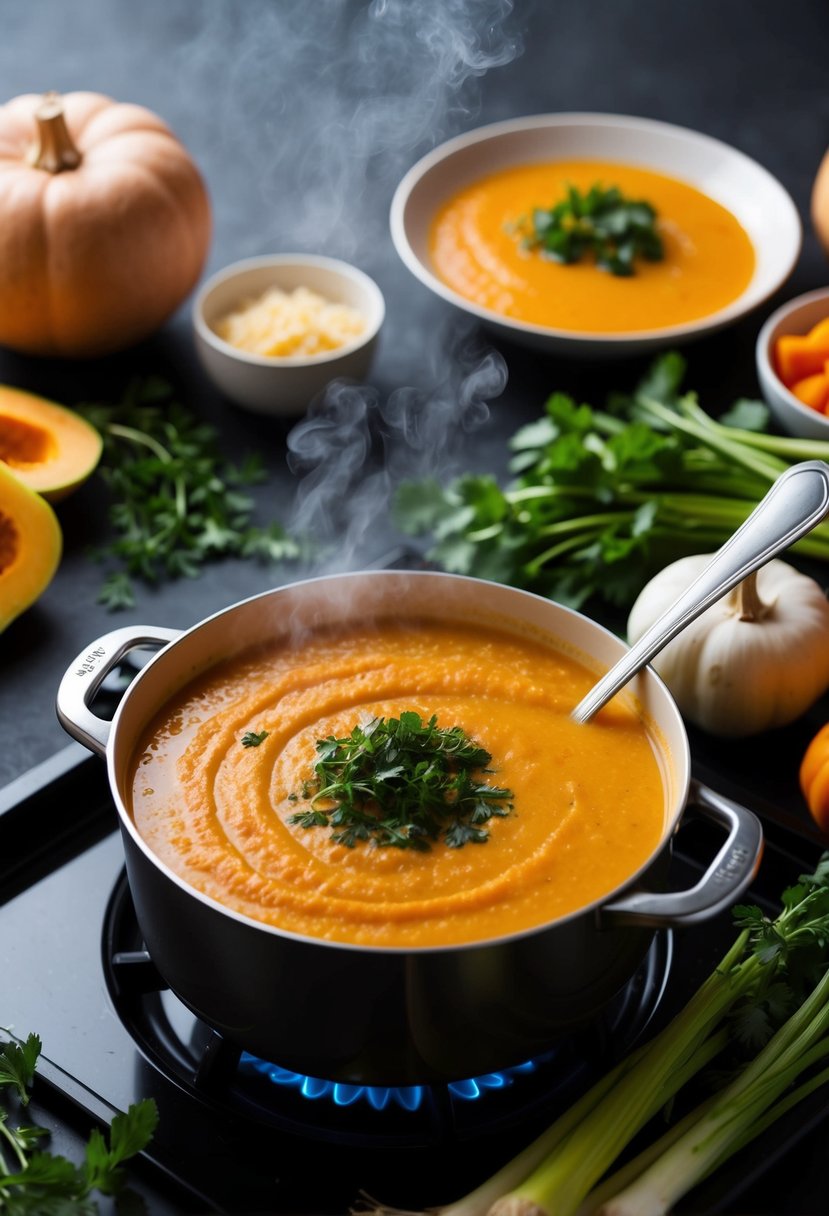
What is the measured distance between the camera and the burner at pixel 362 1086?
136 cm

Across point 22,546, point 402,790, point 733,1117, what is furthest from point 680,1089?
point 22,546

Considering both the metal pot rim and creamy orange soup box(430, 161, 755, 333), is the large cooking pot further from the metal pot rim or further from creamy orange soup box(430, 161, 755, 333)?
creamy orange soup box(430, 161, 755, 333)

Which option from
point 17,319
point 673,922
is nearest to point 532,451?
point 17,319

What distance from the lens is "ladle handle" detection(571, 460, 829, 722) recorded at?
5.06ft

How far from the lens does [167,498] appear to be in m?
2.35

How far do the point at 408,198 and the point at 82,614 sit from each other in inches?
49.1

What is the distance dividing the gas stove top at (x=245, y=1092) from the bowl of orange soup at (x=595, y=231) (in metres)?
1.38

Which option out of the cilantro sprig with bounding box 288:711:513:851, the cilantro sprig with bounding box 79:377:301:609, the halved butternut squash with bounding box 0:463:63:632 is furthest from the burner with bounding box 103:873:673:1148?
the cilantro sprig with bounding box 79:377:301:609

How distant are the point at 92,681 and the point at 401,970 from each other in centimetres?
53

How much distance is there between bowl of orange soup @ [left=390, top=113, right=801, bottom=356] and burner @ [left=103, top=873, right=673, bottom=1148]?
4.63 ft

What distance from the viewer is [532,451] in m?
2.44

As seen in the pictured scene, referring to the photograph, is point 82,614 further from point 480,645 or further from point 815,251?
point 815,251

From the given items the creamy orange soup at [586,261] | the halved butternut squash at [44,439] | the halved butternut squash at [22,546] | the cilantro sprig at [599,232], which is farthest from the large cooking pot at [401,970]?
the cilantro sprig at [599,232]

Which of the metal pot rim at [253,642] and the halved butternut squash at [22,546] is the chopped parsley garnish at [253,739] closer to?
the metal pot rim at [253,642]
